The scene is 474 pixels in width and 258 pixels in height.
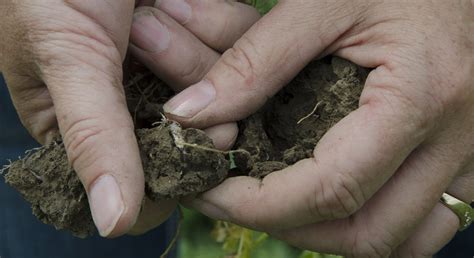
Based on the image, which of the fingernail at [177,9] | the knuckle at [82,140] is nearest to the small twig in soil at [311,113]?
the fingernail at [177,9]

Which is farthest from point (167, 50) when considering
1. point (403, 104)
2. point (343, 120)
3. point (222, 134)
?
point (403, 104)

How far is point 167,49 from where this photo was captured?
1611 mm

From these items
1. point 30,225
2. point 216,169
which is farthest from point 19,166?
point 30,225

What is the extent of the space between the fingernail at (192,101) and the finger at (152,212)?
27cm

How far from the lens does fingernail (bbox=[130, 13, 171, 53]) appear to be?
1597mm

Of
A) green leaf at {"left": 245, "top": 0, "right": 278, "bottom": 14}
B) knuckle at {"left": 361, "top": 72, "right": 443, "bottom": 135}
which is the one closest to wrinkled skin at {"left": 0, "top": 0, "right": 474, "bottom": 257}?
knuckle at {"left": 361, "top": 72, "right": 443, "bottom": 135}

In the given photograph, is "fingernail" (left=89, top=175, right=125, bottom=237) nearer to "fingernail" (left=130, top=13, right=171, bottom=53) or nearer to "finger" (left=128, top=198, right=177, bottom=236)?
"finger" (left=128, top=198, right=177, bottom=236)

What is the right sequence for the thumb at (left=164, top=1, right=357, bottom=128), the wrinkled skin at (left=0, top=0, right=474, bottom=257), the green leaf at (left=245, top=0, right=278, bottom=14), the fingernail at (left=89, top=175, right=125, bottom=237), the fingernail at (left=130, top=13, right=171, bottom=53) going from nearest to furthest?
1. the fingernail at (left=89, top=175, right=125, bottom=237)
2. the wrinkled skin at (left=0, top=0, right=474, bottom=257)
3. the thumb at (left=164, top=1, right=357, bottom=128)
4. the fingernail at (left=130, top=13, right=171, bottom=53)
5. the green leaf at (left=245, top=0, right=278, bottom=14)

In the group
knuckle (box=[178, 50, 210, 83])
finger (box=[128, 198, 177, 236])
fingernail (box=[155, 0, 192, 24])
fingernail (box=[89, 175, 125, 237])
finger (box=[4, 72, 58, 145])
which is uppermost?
fingernail (box=[155, 0, 192, 24])

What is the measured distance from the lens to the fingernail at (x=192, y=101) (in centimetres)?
146

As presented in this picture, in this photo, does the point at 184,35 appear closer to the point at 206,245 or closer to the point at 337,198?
the point at 337,198

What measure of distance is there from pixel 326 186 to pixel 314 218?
10 cm

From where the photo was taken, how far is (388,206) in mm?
1504

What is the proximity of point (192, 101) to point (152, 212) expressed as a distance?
472 mm
